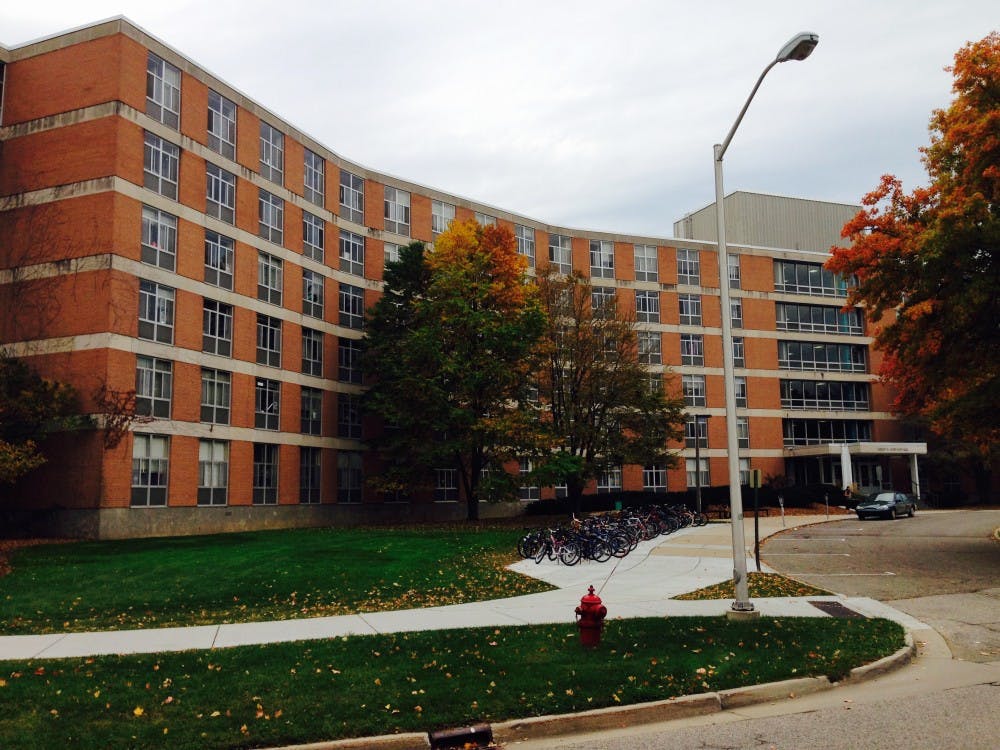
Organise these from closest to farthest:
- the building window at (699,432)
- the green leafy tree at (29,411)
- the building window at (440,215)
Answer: the green leafy tree at (29,411)
the building window at (440,215)
the building window at (699,432)

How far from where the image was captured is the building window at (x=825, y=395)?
2432 inches

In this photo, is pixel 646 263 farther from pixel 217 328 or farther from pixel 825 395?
pixel 217 328

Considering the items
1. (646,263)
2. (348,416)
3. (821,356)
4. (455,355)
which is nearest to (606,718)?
(455,355)

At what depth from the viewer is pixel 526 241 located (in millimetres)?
55938

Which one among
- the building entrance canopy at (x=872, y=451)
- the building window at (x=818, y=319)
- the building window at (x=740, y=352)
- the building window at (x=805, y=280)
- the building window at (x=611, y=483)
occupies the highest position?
the building window at (x=805, y=280)

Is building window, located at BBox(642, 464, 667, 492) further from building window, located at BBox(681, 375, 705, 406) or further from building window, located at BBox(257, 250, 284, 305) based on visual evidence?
building window, located at BBox(257, 250, 284, 305)

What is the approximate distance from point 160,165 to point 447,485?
23022 mm

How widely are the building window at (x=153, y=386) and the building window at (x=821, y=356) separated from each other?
141 feet

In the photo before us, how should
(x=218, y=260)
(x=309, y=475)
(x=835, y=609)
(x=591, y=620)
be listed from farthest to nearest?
(x=309, y=475) → (x=218, y=260) → (x=835, y=609) → (x=591, y=620)

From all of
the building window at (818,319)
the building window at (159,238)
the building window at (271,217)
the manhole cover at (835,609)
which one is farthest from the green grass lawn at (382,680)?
the building window at (818,319)

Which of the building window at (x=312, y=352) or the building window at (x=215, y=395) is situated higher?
the building window at (x=312, y=352)

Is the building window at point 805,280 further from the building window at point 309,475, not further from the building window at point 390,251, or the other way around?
the building window at point 309,475

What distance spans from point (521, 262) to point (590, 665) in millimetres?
32792

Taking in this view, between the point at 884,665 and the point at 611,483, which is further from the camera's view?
the point at 611,483
